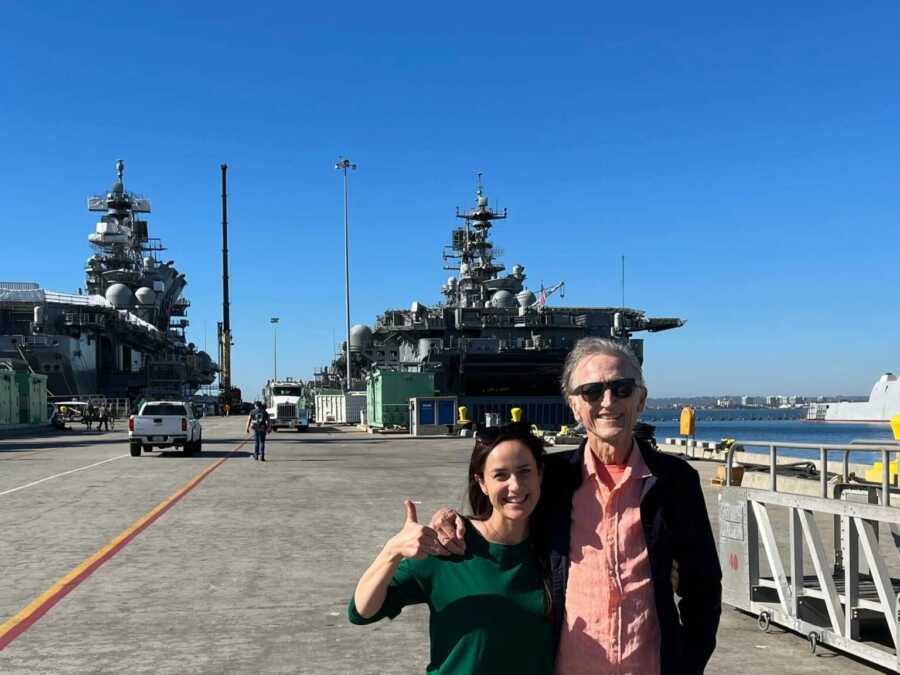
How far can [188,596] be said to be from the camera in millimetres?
7957

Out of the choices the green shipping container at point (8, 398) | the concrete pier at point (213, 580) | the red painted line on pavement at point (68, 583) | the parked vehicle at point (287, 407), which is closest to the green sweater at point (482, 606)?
the concrete pier at point (213, 580)

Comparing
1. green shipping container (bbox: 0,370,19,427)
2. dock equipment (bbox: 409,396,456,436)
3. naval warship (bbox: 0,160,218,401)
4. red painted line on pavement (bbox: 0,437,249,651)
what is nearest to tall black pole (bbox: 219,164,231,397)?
naval warship (bbox: 0,160,218,401)

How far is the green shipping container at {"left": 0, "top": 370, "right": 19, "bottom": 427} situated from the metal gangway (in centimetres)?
5411

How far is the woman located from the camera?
105 inches

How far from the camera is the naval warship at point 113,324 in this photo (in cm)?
8331

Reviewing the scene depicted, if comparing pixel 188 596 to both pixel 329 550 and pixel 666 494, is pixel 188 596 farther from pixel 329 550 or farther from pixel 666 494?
pixel 666 494

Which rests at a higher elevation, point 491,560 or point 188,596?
point 491,560

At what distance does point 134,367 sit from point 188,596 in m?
104

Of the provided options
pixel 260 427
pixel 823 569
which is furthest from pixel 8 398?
pixel 823 569

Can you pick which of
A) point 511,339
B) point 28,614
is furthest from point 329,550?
point 511,339

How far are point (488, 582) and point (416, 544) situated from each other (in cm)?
Answer: 28

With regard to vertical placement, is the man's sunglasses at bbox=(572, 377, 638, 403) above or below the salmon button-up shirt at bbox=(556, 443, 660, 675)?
above

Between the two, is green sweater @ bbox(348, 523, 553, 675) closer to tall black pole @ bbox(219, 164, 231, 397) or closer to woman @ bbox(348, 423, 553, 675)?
woman @ bbox(348, 423, 553, 675)

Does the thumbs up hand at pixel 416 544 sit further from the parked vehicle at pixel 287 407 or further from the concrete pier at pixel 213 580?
the parked vehicle at pixel 287 407
